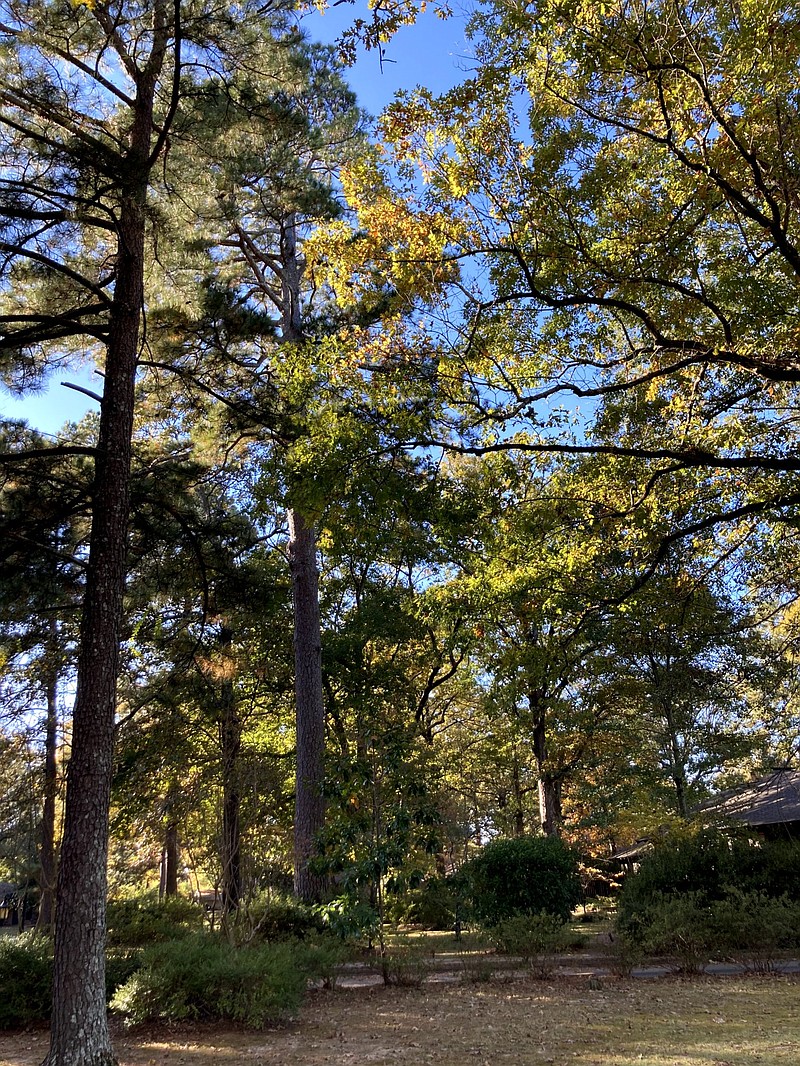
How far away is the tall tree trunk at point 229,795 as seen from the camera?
27.8ft

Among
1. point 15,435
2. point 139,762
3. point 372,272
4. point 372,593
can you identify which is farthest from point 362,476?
point 372,593

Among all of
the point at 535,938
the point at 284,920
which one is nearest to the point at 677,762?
the point at 535,938

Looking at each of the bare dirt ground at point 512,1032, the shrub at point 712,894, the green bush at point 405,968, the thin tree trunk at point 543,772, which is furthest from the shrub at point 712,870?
the thin tree trunk at point 543,772

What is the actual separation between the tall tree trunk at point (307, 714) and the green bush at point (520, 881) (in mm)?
2493

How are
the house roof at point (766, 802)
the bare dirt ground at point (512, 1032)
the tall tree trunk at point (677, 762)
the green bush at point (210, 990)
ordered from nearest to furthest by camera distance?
the bare dirt ground at point (512, 1032), the green bush at point (210, 990), the tall tree trunk at point (677, 762), the house roof at point (766, 802)

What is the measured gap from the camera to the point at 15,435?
817cm

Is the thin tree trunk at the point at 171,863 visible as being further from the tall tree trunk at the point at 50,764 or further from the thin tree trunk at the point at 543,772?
the thin tree trunk at the point at 543,772

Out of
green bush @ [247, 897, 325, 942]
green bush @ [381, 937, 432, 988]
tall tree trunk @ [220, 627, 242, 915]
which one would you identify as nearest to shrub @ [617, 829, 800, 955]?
green bush @ [381, 937, 432, 988]

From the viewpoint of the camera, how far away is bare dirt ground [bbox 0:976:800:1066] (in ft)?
17.7

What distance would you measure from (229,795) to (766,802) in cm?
1294

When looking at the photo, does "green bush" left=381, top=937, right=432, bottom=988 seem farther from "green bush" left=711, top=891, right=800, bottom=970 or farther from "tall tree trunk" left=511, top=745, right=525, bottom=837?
"tall tree trunk" left=511, top=745, right=525, bottom=837

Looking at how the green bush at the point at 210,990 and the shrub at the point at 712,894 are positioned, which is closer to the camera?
the green bush at the point at 210,990

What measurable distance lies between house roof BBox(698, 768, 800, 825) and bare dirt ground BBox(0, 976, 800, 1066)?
800 cm

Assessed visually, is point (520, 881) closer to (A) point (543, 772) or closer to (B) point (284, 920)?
(B) point (284, 920)
